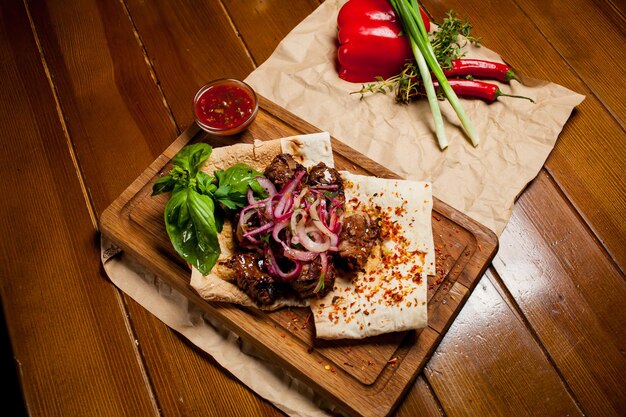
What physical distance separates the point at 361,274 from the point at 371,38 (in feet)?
5.14

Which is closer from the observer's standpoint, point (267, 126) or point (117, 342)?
point (117, 342)

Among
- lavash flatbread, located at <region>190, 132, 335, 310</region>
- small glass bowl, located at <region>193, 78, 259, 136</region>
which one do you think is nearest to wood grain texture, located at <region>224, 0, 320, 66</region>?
small glass bowl, located at <region>193, 78, 259, 136</region>

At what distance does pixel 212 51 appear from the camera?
12.2ft

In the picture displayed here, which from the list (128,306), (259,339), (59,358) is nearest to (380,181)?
(259,339)

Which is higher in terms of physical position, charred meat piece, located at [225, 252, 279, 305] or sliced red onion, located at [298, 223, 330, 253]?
sliced red onion, located at [298, 223, 330, 253]

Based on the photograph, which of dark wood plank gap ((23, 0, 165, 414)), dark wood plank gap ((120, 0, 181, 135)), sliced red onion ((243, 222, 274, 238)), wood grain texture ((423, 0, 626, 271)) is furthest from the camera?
dark wood plank gap ((120, 0, 181, 135))

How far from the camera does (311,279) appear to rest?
8.85 feet

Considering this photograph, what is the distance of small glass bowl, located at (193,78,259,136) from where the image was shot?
3.13m

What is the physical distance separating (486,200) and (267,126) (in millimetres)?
1426

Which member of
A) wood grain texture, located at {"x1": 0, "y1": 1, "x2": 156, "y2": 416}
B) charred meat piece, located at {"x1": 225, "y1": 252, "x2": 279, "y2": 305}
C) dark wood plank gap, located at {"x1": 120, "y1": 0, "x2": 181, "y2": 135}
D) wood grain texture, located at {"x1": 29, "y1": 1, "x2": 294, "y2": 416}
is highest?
charred meat piece, located at {"x1": 225, "y1": 252, "x2": 279, "y2": 305}

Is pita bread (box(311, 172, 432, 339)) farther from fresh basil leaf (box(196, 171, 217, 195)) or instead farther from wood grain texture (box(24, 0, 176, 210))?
wood grain texture (box(24, 0, 176, 210))

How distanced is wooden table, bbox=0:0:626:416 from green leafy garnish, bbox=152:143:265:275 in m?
0.65

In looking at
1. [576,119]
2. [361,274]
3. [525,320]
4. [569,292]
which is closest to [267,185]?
[361,274]

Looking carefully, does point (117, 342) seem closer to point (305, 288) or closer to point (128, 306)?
point (128, 306)
